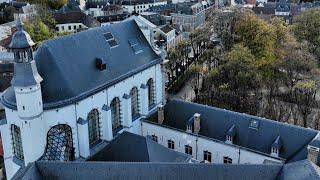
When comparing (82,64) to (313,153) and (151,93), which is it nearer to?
(151,93)

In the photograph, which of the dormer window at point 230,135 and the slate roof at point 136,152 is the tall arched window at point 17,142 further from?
the dormer window at point 230,135

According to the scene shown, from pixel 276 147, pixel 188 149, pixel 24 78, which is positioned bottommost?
pixel 188 149

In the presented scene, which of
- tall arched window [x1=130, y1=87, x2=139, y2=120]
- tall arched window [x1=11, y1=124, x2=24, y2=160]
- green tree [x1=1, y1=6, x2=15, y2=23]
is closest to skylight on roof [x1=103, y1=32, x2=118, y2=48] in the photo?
tall arched window [x1=130, y1=87, x2=139, y2=120]

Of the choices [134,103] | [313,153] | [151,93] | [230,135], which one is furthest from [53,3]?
[313,153]

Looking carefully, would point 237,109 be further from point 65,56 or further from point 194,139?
point 65,56

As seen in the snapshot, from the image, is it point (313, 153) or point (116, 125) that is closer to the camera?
point (313, 153)

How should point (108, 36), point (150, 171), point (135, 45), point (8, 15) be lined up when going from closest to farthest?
point (150, 171), point (108, 36), point (135, 45), point (8, 15)

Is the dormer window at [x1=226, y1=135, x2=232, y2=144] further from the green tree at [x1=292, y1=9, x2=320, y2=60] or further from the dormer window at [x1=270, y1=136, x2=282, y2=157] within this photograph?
the green tree at [x1=292, y1=9, x2=320, y2=60]

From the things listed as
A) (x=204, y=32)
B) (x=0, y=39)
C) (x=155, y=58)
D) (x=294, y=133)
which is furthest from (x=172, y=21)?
(x=294, y=133)
